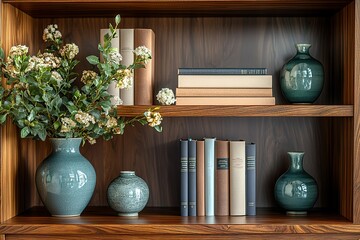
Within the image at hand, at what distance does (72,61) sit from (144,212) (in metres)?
0.56

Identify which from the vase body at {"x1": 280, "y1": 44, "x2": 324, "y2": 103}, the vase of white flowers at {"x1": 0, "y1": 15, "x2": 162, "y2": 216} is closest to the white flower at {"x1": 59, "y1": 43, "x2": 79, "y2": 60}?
the vase of white flowers at {"x1": 0, "y1": 15, "x2": 162, "y2": 216}

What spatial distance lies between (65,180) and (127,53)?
46 cm

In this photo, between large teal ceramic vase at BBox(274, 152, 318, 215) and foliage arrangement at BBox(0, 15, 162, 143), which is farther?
large teal ceramic vase at BBox(274, 152, 318, 215)

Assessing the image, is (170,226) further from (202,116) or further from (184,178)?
(202,116)

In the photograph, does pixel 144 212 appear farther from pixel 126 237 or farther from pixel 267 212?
pixel 267 212

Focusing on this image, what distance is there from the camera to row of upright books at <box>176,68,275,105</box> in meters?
2.26

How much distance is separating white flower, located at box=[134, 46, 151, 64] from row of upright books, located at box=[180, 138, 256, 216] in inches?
12.2

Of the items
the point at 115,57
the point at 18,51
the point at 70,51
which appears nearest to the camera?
the point at 18,51

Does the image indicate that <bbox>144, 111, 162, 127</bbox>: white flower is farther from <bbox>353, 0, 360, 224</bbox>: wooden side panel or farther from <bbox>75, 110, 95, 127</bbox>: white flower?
<bbox>353, 0, 360, 224</bbox>: wooden side panel

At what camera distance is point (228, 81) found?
2.27m

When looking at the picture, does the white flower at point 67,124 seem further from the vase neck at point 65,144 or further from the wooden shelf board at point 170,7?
the wooden shelf board at point 170,7

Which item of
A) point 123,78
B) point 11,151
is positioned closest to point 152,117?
point 123,78

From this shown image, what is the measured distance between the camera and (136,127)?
2.51 m

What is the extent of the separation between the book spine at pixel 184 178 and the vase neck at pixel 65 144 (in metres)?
0.34
